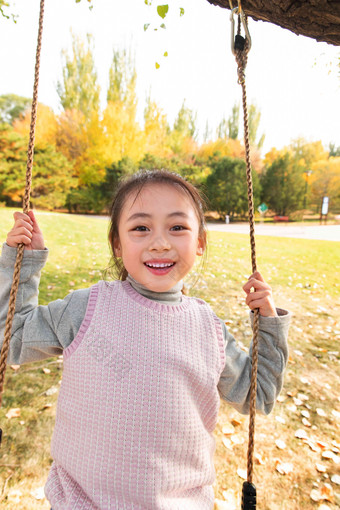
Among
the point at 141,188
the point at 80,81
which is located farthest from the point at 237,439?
the point at 80,81

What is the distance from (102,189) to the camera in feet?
78.7

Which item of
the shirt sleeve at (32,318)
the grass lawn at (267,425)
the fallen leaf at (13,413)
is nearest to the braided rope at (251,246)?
the shirt sleeve at (32,318)

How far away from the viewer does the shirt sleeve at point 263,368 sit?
1507 millimetres

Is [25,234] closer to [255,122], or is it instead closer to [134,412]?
[134,412]

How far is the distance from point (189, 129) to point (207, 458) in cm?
3393

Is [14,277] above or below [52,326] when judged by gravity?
above

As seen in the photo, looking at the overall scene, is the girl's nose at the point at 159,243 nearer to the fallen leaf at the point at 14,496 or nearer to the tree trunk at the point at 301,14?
the tree trunk at the point at 301,14

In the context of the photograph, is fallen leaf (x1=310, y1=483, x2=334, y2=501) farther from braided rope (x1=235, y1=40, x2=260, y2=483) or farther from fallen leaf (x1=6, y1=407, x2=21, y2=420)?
fallen leaf (x1=6, y1=407, x2=21, y2=420)

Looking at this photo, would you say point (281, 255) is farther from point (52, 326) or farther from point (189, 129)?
point (189, 129)

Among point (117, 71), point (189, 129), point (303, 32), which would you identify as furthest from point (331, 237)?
point (117, 71)

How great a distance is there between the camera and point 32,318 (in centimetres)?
135

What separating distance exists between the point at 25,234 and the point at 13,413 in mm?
2270

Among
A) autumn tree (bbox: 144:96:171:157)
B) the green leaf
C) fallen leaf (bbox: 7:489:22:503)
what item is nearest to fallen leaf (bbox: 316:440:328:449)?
fallen leaf (bbox: 7:489:22:503)

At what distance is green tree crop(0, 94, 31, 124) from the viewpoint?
1485 inches
